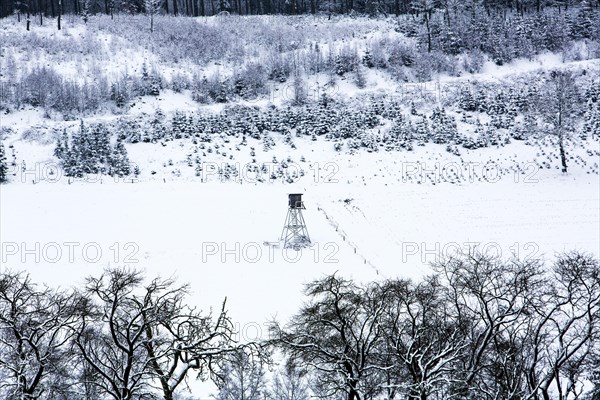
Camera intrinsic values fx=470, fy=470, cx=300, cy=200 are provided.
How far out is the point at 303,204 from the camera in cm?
2547

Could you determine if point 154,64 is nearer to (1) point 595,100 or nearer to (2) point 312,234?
(2) point 312,234

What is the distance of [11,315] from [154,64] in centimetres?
3949

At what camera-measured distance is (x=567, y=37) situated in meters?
48.7

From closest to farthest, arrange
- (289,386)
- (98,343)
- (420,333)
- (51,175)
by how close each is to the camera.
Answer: (420,333) → (98,343) → (289,386) → (51,175)

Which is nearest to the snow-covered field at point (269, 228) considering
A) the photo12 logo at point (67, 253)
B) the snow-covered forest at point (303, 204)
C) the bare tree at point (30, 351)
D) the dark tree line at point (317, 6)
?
the photo12 logo at point (67, 253)

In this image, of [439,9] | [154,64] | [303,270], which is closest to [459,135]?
[303,270]

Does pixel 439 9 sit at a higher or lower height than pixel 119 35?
higher

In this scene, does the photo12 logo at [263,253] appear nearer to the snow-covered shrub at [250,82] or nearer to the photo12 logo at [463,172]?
the photo12 logo at [463,172]

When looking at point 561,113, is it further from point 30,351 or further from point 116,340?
point 30,351

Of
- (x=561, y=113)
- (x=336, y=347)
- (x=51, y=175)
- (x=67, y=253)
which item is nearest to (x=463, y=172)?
(x=561, y=113)

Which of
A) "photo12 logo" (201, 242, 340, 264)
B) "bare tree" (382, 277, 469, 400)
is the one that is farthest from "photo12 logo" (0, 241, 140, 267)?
"bare tree" (382, 277, 469, 400)

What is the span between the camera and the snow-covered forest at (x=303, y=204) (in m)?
12.4

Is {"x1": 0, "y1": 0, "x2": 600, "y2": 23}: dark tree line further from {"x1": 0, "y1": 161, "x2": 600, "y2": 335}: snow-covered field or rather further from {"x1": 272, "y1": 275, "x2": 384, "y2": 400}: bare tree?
{"x1": 272, "y1": 275, "x2": 384, "y2": 400}: bare tree

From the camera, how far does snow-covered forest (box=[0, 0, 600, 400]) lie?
1236 centimetres
